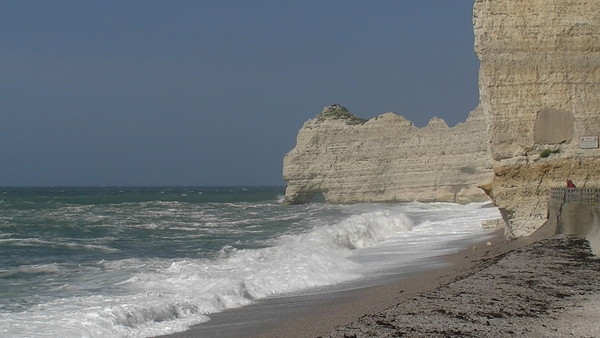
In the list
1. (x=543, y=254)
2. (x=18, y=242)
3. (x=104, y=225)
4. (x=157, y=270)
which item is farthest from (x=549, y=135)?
(x=104, y=225)

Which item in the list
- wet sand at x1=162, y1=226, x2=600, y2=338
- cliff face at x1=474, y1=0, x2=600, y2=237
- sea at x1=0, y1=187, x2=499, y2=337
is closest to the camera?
wet sand at x1=162, y1=226, x2=600, y2=338

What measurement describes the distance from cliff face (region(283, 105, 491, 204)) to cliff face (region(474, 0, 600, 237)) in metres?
37.7

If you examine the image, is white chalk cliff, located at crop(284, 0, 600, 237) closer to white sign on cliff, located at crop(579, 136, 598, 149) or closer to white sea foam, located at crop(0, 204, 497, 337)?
white sign on cliff, located at crop(579, 136, 598, 149)

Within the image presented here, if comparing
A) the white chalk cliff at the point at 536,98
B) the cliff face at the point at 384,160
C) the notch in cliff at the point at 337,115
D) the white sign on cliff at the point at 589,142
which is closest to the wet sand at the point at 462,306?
the white chalk cliff at the point at 536,98

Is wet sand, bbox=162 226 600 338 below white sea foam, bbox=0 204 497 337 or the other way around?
the other way around

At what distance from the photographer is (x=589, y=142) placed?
1479cm

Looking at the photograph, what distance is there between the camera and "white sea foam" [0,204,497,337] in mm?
9930

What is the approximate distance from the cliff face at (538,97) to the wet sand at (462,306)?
1863 mm

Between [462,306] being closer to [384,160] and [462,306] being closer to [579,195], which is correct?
[579,195]

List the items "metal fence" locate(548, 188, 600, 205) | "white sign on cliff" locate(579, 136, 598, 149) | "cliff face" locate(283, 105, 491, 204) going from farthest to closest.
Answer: "cliff face" locate(283, 105, 491, 204) < "white sign on cliff" locate(579, 136, 598, 149) < "metal fence" locate(548, 188, 600, 205)

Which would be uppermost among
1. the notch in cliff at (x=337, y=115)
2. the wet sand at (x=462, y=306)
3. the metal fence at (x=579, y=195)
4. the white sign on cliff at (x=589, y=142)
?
the notch in cliff at (x=337, y=115)

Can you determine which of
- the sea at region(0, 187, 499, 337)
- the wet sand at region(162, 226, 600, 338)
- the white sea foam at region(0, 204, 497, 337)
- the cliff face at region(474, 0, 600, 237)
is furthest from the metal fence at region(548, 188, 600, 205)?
the white sea foam at region(0, 204, 497, 337)

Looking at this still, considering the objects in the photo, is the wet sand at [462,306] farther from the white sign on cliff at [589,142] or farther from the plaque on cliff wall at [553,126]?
the white sign on cliff at [589,142]

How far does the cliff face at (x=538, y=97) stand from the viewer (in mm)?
14906
